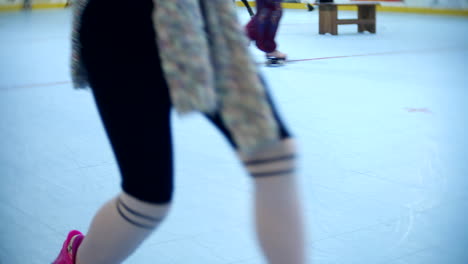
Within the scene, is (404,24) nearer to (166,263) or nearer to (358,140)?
(358,140)

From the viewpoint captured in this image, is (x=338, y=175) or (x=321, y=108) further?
(x=321, y=108)

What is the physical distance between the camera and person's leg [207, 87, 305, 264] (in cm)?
86

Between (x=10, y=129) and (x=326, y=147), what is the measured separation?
144 centimetres

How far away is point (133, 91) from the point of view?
898 millimetres

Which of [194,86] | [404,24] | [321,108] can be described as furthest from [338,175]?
[404,24]

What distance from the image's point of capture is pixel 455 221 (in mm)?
1686

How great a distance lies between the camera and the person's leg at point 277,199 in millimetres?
857

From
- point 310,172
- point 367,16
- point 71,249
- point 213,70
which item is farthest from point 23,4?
point 213,70

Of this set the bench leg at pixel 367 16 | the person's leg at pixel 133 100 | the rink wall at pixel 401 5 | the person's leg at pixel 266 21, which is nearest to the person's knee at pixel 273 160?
the person's leg at pixel 133 100

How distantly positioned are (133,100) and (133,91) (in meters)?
0.01

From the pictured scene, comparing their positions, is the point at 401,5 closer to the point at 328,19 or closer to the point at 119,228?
the point at 328,19

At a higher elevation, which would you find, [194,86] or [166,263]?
[194,86]

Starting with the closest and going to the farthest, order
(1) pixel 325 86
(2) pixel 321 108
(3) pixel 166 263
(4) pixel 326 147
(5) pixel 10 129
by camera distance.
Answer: (3) pixel 166 263 → (4) pixel 326 147 → (5) pixel 10 129 → (2) pixel 321 108 → (1) pixel 325 86

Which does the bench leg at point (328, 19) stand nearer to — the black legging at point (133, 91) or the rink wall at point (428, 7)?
the rink wall at point (428, 7)
